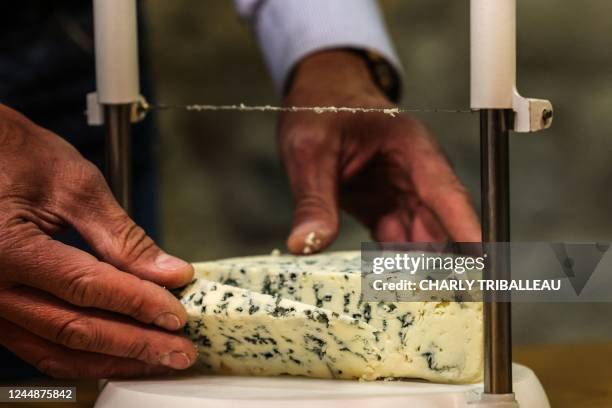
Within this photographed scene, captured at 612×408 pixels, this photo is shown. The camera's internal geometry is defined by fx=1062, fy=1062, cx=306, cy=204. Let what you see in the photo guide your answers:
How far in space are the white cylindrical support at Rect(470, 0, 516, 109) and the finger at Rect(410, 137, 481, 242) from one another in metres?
0.22

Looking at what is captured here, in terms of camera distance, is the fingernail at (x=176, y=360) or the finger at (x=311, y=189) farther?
the finger at (x=311, y=189)

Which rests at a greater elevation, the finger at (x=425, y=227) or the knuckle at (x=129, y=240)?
the finger at (x=425, y=227)

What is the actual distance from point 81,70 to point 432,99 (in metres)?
0.77

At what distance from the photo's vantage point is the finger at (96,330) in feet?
2.23

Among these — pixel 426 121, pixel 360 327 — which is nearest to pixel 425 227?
pixel 360 327

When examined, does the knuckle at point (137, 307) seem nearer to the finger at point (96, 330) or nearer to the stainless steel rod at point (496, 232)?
the finger at point (96, 330)

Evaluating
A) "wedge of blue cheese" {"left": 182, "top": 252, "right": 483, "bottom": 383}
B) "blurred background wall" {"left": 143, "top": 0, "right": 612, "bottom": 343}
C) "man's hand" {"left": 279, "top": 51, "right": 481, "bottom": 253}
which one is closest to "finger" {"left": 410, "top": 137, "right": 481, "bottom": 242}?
"man's hand" {"left": 279, "top": 51, "right": 481, "bottom": 253}

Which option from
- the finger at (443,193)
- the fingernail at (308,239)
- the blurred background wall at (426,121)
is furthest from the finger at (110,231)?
the blurred background wall at (426,121)

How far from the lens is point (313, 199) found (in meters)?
0.87

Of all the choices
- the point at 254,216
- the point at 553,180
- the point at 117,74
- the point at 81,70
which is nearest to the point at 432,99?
the point at 553,180

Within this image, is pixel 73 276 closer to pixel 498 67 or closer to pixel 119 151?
pixel 119 151

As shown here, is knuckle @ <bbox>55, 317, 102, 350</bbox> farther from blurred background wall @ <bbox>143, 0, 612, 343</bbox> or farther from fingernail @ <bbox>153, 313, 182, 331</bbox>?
blurred background wall @ <bbox>143, 0, 612, 343</bbox>

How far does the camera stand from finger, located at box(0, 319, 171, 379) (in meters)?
0.70

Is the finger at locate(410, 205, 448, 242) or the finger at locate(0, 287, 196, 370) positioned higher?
the finger at locate(410, 205, 448, 242)
